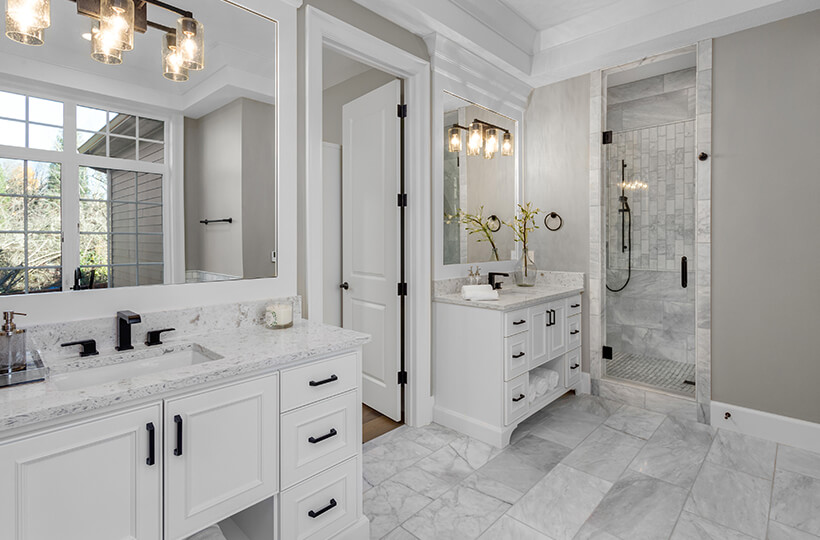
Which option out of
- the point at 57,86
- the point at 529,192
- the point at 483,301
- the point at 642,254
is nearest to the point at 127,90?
the point at 57,86

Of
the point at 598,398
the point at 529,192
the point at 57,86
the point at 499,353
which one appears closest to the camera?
the point at 57,86

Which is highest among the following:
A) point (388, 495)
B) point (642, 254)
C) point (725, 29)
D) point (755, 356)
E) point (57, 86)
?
point (725, 29)

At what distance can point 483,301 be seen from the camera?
2.72 meters

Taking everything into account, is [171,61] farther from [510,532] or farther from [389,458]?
[510,532]

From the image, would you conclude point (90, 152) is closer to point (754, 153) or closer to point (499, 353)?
point (499, 353)

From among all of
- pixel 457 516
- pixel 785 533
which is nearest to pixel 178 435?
pixel 457 516

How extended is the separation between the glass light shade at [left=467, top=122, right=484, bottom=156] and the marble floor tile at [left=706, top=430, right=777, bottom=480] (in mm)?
2489

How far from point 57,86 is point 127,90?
0.71 ft

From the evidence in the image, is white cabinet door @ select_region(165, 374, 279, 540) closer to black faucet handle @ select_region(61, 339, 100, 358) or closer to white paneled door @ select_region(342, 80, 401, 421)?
black faucet handle @ select_region(61, 339, 100, 358)

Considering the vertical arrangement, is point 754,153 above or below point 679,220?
above

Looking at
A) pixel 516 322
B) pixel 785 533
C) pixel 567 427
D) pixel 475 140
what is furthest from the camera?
pixel 475 140

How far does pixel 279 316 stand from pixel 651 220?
3758mm

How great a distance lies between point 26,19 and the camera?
4.49 feet

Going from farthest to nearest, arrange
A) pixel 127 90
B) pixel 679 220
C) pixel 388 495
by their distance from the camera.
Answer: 1. pixel 679 220
2. pixel 388 495
3. pixel 127 90
